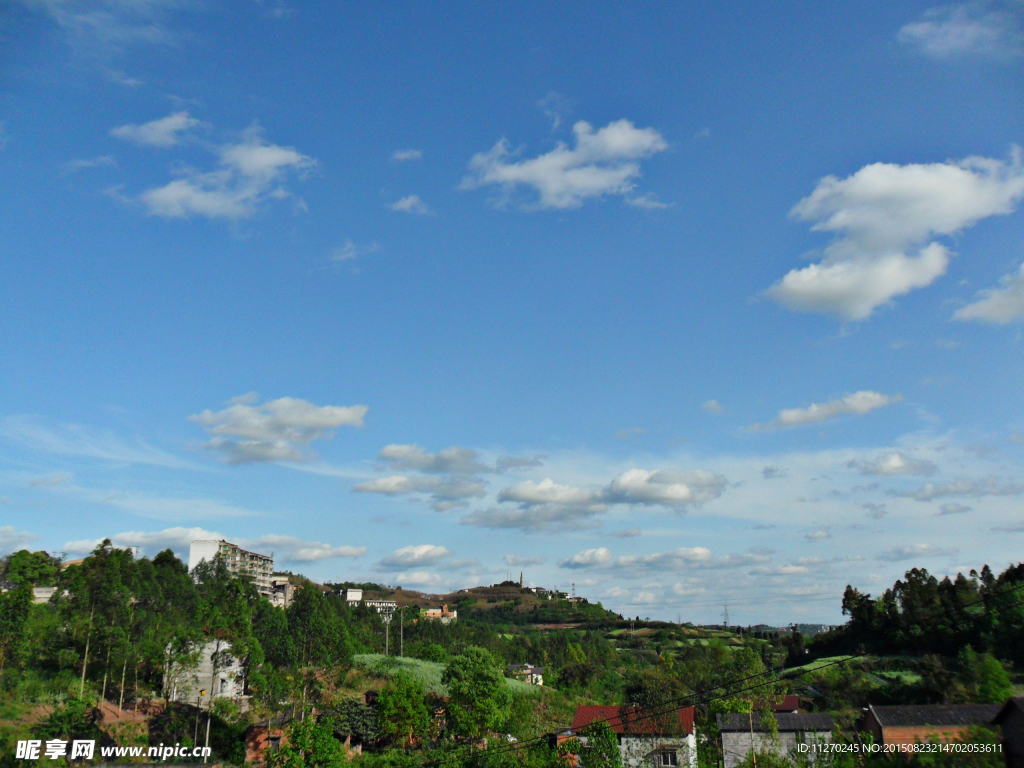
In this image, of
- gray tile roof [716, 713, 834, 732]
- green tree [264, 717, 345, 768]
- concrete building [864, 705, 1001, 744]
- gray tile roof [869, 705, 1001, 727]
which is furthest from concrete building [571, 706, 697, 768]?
green tree [264, 717, 345, 768]

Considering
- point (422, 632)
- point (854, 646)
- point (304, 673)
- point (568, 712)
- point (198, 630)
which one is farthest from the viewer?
point (422, 632)

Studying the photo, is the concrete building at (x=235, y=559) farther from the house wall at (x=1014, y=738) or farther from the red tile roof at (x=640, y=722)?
the house wall at (x=1014, y=738)

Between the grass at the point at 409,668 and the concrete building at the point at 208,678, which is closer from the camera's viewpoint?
the concrete building at the point at 208,678

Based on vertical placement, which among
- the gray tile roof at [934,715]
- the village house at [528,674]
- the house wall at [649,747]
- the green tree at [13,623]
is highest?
the green tree at [13,623]

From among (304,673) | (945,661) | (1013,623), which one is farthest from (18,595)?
(1013,623)

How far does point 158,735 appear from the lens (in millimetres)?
53000

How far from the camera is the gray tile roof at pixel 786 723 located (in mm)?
51531

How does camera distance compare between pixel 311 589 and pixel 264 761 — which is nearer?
pixel 264 761

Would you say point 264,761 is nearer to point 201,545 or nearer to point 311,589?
point 311,589

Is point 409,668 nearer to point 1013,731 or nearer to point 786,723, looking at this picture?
point 786,723

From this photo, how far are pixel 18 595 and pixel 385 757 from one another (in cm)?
3041

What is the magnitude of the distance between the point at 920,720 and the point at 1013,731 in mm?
14270

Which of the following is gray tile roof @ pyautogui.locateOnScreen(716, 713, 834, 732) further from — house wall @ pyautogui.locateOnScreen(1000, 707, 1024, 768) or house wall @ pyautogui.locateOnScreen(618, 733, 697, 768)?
house wall @ pyautogui.locateOnScreen(1000, 707, 1024, 768)

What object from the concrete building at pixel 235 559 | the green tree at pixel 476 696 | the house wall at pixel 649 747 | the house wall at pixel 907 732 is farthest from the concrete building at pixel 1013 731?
the concrete building at pixel 235 559
